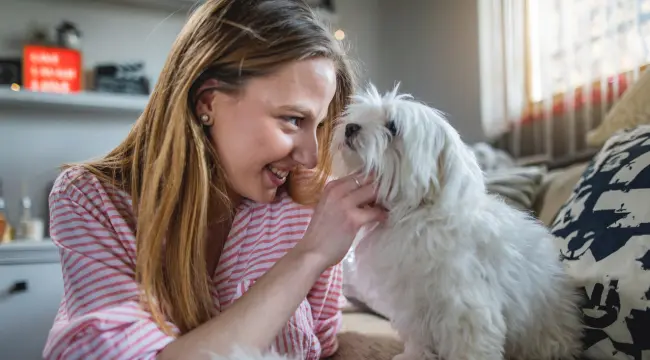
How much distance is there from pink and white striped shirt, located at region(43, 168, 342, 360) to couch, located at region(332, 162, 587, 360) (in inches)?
2.3

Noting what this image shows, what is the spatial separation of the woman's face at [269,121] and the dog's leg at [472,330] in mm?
338

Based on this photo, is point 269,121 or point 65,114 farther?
point 65,114

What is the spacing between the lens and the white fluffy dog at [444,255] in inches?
29.7

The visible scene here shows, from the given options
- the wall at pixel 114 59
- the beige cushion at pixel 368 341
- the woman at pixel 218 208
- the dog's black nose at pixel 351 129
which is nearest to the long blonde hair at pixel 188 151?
the woman at pixel 218 208

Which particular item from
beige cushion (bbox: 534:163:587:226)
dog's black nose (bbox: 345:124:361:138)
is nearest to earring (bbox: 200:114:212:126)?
dog's black nose (bbox: 345:124:361:138)

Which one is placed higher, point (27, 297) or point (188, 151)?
point (188, 151)

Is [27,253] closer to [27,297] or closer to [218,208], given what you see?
[27,297]

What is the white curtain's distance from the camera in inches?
68.3

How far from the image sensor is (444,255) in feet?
2.52

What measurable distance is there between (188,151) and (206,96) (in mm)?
104

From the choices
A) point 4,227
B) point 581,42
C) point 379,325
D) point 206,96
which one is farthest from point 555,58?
point 4,227

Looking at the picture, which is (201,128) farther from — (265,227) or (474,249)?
(474,249)

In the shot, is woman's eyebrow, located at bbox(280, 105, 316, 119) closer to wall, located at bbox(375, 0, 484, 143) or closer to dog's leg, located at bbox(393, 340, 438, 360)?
dog's leg, located at bbox(393, 340, 438, 360)

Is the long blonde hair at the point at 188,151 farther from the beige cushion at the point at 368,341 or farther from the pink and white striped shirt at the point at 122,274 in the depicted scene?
the beige cushion at the point at 368,341
